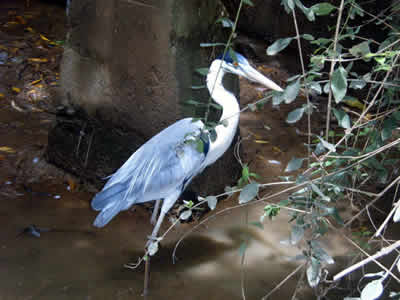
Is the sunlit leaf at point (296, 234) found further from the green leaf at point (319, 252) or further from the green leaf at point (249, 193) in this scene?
the green leaf at point (249, 193)

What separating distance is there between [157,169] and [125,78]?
0.83 metres

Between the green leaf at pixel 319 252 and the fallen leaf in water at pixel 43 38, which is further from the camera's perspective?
the fallen leaf in water at pixel 43 38

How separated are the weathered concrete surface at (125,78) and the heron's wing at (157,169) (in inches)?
14.4

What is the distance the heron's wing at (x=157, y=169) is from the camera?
312cm

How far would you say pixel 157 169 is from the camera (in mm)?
3170

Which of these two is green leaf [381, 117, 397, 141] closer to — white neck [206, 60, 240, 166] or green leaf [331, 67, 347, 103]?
green leaf [331, 67, 347, 103]

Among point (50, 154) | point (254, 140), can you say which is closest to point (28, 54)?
point (50, 154)

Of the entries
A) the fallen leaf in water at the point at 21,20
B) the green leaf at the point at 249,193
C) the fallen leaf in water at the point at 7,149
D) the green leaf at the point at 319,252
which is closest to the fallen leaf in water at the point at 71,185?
the fallen leaf in water at the point at 7,149

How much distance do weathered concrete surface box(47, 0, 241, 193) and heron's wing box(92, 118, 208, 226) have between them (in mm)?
367

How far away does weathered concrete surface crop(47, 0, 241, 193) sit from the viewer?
333cm

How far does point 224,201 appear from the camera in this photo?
389cm

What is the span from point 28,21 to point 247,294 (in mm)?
5072

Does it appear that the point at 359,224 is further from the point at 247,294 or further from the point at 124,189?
the point at 124,189

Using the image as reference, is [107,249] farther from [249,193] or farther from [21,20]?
[21,20]
